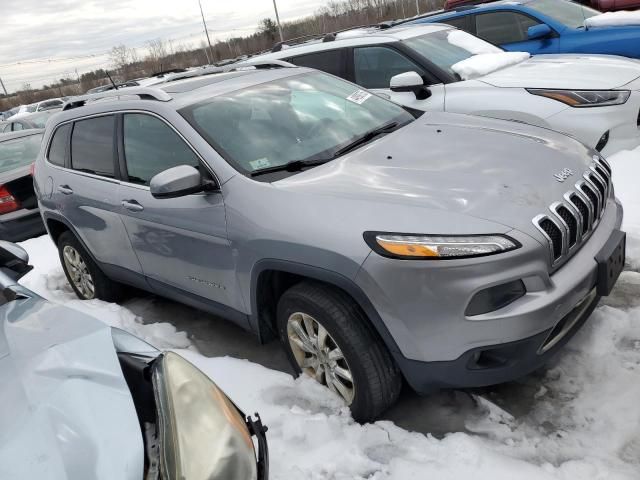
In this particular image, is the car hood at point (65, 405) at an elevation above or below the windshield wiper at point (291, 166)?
below

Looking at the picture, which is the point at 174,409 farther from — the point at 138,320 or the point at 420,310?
the point at 138,320

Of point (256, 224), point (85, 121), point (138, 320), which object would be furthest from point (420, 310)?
point (85, 121)

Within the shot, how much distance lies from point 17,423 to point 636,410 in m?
2.41

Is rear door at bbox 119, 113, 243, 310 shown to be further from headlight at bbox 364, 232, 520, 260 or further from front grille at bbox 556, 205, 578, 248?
front grille at bbox 556, 205, 578, 248

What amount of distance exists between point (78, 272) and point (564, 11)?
7.09m

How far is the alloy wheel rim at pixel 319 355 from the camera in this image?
260 centimetres

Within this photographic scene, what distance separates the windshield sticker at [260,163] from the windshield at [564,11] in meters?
6.01

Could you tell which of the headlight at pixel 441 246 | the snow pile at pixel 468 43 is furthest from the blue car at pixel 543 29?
the headlight at pixel 441 246

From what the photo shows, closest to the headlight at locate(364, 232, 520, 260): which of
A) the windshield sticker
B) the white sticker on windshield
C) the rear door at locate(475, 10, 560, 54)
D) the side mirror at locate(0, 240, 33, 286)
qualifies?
the windshield sticker

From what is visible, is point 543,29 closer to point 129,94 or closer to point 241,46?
point 129,94

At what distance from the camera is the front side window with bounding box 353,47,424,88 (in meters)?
5.57

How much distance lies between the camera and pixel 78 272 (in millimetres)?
4727

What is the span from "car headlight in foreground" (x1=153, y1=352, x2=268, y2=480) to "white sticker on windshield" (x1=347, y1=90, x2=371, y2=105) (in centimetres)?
228

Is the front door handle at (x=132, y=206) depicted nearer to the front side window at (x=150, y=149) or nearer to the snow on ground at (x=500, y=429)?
the front side window at (x=150, y=149)
